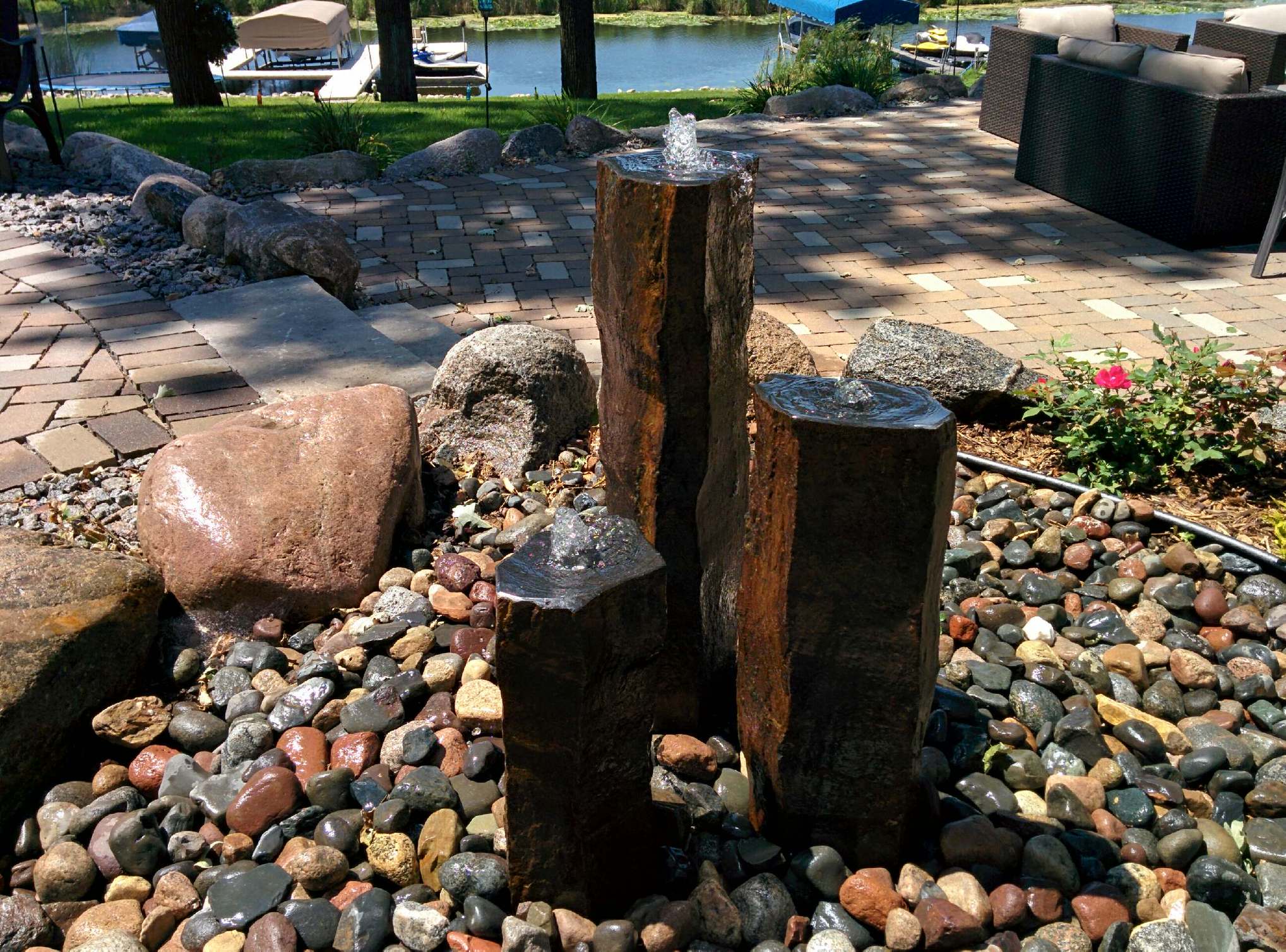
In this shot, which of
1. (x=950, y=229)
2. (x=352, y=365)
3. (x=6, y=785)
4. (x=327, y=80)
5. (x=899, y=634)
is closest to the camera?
(x=899, y=634)

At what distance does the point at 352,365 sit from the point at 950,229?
14.4ft

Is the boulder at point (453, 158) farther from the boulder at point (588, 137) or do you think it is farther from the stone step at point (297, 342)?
the stone step at point (297, 342)

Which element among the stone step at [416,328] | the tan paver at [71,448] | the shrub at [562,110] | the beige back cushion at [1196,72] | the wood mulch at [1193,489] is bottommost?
the wood mulch at [1193,489]

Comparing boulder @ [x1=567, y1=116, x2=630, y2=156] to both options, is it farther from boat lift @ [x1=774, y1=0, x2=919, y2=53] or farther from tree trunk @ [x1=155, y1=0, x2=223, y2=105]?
boat lift @ [x1=774, y1=0, x2=919, y2=53]

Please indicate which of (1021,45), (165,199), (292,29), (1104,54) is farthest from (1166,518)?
→ (292,29)

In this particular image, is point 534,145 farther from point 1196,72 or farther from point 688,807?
point 688,807

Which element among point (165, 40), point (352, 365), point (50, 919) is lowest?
point (50, 919)

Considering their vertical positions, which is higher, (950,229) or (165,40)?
(165,40)

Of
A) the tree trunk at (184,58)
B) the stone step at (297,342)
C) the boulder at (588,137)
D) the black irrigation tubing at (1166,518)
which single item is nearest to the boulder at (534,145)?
the boulder at (588,137)

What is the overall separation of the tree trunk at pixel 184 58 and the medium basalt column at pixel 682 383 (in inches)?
418

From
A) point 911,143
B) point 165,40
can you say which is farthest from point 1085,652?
point 165,40

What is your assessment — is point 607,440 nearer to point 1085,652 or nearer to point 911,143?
point 1085,652

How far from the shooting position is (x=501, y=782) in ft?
8.12

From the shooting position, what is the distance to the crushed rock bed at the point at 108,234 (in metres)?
5.91
